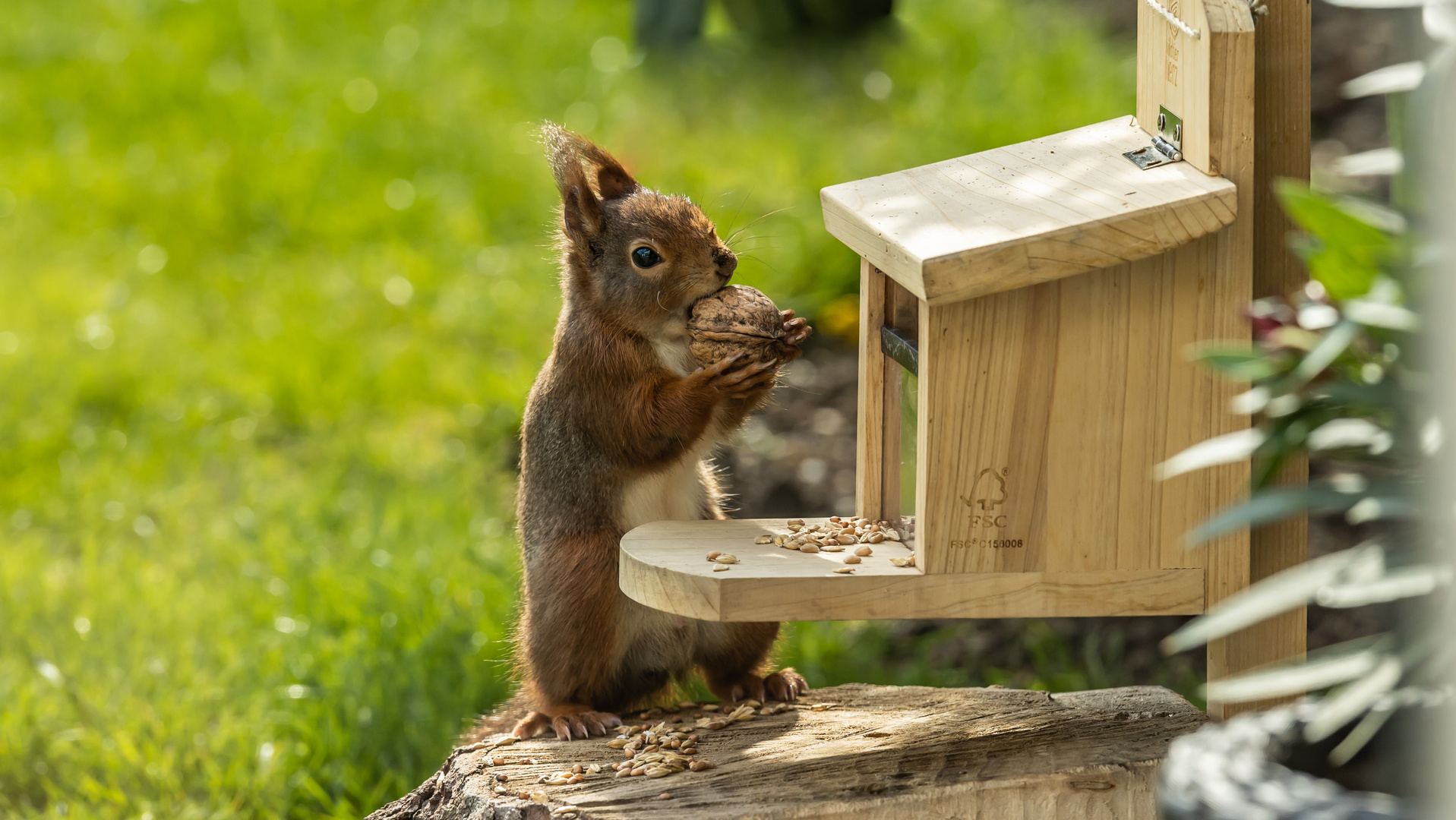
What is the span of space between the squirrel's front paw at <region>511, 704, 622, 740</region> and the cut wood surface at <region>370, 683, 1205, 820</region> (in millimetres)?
24

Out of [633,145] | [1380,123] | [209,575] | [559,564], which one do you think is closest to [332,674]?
[209,575]

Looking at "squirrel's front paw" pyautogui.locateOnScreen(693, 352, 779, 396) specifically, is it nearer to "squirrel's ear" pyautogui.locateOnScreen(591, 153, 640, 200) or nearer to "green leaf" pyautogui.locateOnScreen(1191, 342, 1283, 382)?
"squirrel's ear" pyautogui.locateOnScreen(591, 153, 640, 200)

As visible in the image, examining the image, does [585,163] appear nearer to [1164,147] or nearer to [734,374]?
[734,374]

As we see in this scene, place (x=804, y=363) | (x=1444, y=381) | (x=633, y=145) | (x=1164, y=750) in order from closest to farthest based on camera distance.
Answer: (x=1444, y=381), (x=1164, y=750), (x=804, y=363), (x=633, y=145)

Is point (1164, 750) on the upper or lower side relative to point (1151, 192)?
lower

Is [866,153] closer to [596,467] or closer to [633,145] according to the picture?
[633,145]

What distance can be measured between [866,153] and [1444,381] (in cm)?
562

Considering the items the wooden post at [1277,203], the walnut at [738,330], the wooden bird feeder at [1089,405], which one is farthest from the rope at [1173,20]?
the walnut at [738,330]

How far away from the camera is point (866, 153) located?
6.90m

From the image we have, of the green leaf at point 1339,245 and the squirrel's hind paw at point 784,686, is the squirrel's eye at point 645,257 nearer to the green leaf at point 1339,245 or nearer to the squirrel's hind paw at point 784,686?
the squirrel's hind paw at point 784,686

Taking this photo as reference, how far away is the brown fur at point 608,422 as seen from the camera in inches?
109

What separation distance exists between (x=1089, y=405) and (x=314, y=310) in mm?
4705

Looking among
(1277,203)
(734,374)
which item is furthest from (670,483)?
(1277,203)

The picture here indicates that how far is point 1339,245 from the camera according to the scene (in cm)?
170
